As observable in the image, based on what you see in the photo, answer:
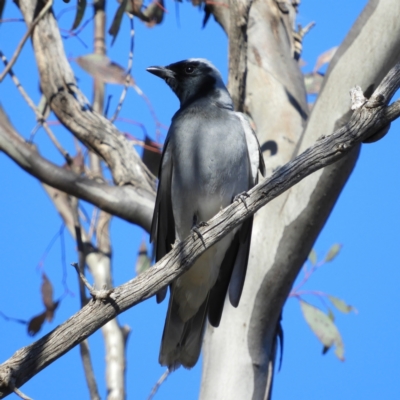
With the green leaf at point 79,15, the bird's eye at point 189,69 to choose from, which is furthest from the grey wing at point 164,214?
the green leaf at point 79,15

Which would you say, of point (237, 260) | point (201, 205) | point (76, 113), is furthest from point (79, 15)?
point (237, 260)

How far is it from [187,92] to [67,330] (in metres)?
2.32

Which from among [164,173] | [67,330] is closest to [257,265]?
[164,173]

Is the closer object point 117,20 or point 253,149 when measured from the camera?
point 253,149

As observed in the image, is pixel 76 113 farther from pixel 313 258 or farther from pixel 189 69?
pixel 313 258

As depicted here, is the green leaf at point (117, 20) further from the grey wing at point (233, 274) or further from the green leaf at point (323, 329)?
the green leaf at point (323, 329)

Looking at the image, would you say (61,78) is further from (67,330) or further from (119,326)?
(67,330)

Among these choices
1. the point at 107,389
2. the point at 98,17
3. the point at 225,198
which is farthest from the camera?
the point at 98,17

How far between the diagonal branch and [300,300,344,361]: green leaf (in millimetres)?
2206

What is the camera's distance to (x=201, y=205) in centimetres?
393

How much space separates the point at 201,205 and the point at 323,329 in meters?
1.71

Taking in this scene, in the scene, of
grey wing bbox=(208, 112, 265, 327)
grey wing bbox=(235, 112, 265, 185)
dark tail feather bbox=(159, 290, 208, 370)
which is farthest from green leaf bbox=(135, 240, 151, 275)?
grey wing bbox=(235, 112, 265, 185)

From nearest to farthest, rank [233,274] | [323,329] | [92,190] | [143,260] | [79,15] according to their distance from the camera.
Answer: [233,274] → [92,190] → [79,15] → [323,329] → [143,260]

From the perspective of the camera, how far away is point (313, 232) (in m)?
3.99
